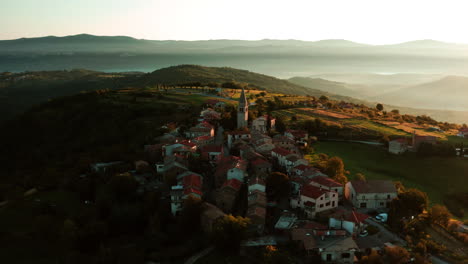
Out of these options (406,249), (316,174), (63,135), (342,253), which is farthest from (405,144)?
(63,135)

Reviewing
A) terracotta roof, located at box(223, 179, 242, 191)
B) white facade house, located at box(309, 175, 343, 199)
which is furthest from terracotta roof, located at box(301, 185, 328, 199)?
terracotta roof, located at box(223, 179, 242, 191)

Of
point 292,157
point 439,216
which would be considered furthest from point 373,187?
point 292,157

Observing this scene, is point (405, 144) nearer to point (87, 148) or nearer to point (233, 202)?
point (233, 202)

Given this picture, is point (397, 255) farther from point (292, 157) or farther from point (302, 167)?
point (292, 157)

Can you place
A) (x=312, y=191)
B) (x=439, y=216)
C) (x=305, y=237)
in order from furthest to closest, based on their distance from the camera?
(x=312, y=191) < (x=439, y=216) < (x=305, y=237)

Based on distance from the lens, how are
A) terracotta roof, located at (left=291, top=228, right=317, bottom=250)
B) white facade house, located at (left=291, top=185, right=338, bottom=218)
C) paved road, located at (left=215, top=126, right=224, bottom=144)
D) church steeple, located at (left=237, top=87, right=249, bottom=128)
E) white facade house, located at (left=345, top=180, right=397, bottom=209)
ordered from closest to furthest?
terracotta roof, located at (left=291, top=228, right=317, bottom=250) < white facade house, located at (left=291, top=185, right=338, bottom=218) < white facade house, located at (left=345, top=180, right=397, bottom=209) < paved road, located at (left=215, top=126, right=224, bottom=144) < church steeple, located at (left=237, top=87, right=249, bottom=128)

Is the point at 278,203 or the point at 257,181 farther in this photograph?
the point at 278,203

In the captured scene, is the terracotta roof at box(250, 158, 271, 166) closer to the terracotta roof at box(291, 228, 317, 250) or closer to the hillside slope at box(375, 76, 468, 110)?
the terracotta roof at box(291, 228, 317, 250)
